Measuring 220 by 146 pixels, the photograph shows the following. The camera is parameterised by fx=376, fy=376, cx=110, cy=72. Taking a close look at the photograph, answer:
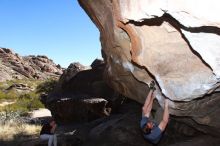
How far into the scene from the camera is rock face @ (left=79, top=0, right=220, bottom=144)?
7.57 metres

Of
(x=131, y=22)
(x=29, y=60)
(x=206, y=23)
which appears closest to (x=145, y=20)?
(x=131, y=22)

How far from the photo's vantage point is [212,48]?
786 cm

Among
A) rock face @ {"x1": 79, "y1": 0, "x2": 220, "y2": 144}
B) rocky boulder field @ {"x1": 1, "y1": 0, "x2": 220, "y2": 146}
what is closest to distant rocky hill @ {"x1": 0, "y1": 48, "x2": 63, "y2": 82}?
rocky boulder field @ {"x1": 1, "y1": 0, "x2": 220, "y2": 146}

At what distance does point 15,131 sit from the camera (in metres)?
22.1

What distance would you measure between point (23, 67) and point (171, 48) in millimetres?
75608

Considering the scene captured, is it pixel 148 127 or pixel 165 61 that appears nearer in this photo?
pixel 148 127

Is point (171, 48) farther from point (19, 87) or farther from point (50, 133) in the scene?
point (19, 87)

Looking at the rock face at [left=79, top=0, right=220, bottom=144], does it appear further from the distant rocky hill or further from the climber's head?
the distant rocky hill

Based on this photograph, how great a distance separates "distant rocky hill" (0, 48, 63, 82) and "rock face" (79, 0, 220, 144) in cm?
6334

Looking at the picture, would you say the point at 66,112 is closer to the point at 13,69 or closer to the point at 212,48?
the point at 212,48

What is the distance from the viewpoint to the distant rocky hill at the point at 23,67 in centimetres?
7675

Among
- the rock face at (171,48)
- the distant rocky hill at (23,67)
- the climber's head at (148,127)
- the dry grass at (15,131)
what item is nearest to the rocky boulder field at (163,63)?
the rock face at (171,48)

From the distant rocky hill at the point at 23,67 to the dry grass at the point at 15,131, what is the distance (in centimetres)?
4876

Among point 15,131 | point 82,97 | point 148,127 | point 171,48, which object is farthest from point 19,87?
point 171,48
